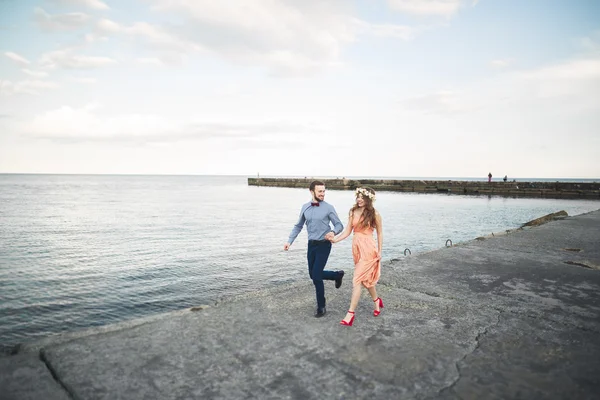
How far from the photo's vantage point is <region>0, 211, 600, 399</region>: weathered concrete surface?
2.76 meters

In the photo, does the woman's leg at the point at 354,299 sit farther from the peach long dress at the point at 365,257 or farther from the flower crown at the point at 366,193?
the flower crown at the point at 366,193

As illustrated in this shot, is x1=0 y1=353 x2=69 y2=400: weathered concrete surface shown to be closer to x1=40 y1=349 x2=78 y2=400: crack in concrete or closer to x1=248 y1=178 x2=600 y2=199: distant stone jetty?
x1=40 y1=349 x2=78 y2=400: crack in concrete

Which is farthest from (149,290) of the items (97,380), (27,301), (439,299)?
(439,299)

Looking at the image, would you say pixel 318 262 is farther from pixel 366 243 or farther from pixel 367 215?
pixel 367 215

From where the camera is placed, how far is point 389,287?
545 centimetres

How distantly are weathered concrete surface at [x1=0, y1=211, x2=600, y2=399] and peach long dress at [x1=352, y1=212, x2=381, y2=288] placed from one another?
477mm

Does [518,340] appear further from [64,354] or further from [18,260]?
[18,260]

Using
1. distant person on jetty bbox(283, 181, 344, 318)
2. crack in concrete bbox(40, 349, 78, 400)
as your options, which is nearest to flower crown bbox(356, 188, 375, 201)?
distant person on jetty bbox(283, 181, 344, 318)

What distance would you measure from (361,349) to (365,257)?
122cm

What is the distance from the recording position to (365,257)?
4.34 m

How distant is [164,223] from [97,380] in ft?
67.5

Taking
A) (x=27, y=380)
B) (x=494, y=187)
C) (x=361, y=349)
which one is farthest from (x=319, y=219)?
(x=494, y=187)

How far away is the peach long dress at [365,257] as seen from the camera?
4.28 m

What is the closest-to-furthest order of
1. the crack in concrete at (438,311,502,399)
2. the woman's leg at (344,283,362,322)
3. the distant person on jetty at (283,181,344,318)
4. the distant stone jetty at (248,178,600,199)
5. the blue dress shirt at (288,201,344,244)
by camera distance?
the crack in concrete at (438,311,502,399) → the woman's leg at (344,283,362,322) → the distant person on jetty at (283,181,344,318) → the blue dress shirt at (288,201,344,244) → the distant stone jetty at (248,178,600,199)
